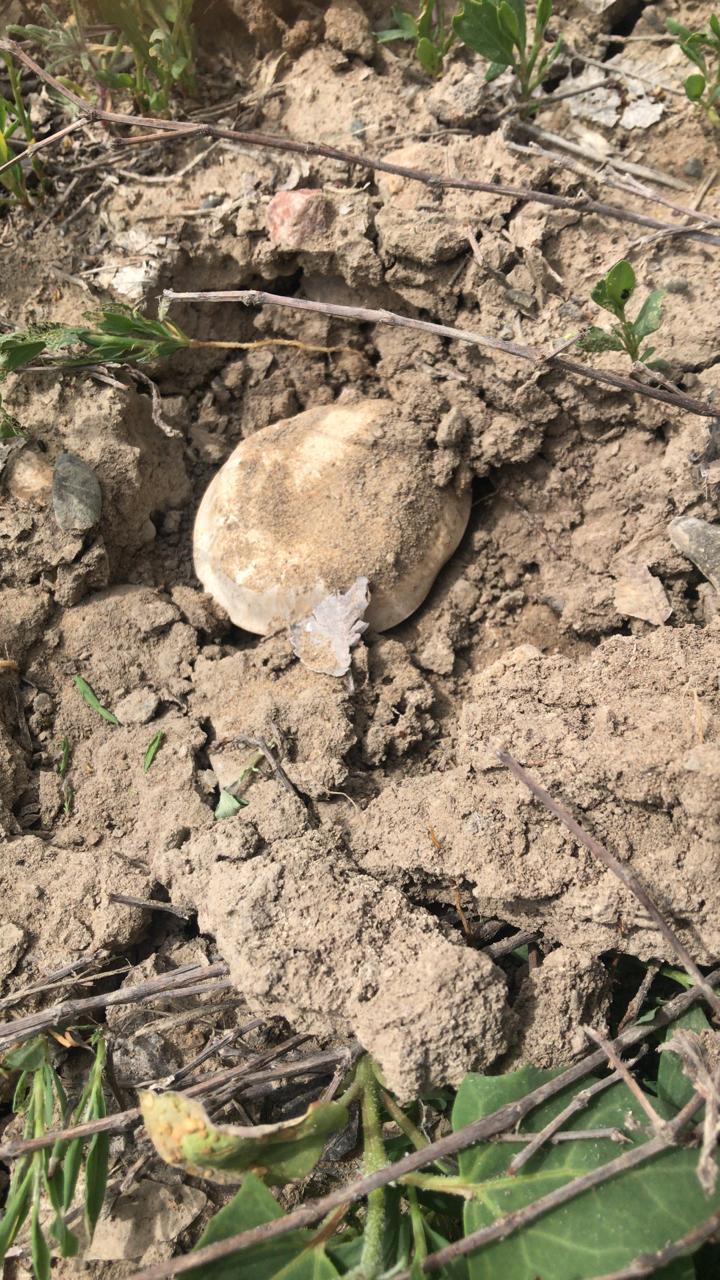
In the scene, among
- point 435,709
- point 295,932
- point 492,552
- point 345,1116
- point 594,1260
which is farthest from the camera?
point 492,552

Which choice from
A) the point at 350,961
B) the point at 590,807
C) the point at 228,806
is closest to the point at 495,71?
the point at 590,807

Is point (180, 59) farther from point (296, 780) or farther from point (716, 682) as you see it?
point (716, 682)

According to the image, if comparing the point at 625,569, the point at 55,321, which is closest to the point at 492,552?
the point at 625,569

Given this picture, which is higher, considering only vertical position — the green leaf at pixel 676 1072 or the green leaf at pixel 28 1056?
the green leaf at pixel 28 1056

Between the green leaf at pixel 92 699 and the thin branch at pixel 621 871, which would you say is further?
the green leaf at pixel 92 699

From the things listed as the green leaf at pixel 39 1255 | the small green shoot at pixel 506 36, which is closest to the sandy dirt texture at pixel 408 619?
the small green shoot at pixel 506 36

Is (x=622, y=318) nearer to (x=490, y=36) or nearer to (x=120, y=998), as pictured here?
(x=490, y=36)

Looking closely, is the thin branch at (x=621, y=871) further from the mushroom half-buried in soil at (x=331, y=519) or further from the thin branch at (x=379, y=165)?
the thin branch at (x=379, y=165)
